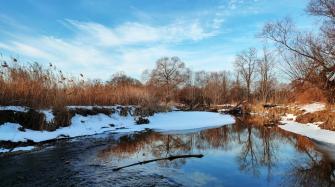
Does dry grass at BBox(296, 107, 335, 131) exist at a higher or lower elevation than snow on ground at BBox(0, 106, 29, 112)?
lower

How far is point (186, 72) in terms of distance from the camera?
63531 millimetres

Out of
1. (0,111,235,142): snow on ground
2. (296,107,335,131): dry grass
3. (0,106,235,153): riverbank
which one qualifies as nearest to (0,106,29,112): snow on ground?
(0,106,235,153): riverbank

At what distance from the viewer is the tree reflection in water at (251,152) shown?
669 cm

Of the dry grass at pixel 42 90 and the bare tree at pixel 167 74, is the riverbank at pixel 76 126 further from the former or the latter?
the bare tree at pixel 167 74

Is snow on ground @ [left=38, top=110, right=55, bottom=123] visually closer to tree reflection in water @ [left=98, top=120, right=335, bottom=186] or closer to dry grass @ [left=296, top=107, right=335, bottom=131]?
tree reflection in water @ [left=98, top=120, right=335, bottom=186]

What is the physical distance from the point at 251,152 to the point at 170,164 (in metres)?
3.39

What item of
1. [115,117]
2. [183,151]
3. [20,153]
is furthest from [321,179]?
[115,117]

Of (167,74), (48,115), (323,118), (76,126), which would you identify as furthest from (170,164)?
(167,74)

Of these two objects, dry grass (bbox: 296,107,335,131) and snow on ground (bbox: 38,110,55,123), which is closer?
snow on ground (bbox: 38,110,55,123)

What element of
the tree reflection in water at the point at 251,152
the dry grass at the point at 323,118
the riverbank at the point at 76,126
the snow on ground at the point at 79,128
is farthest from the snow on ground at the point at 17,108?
the dry grass at the point at 323,118

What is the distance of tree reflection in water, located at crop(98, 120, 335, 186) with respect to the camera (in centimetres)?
669

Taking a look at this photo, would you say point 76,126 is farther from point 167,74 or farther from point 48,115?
point 167,74

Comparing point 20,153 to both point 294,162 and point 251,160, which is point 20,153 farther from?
point 294,162

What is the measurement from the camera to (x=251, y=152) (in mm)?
9578
